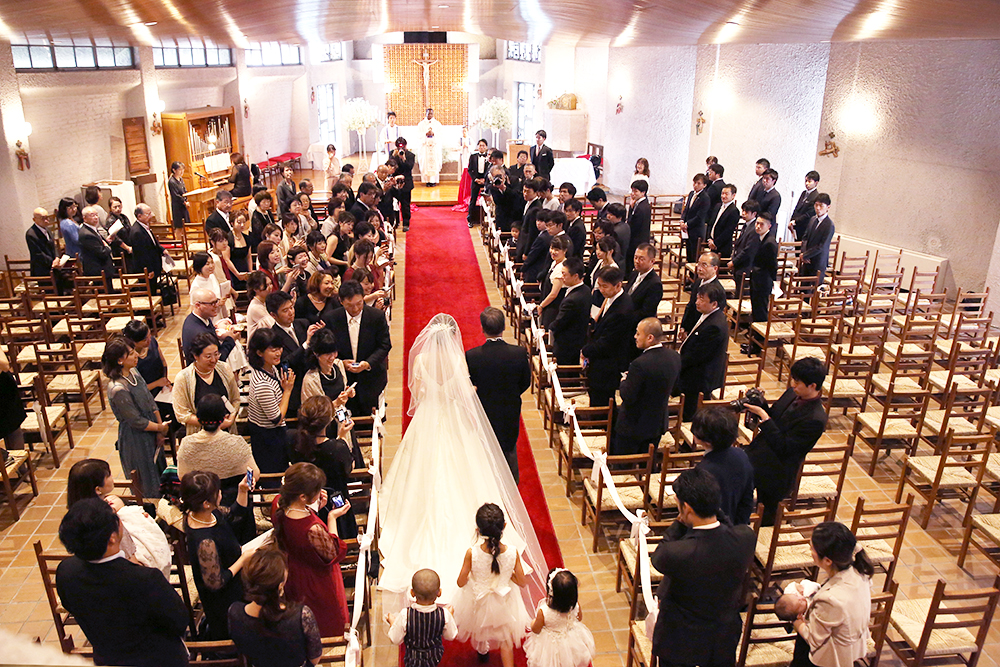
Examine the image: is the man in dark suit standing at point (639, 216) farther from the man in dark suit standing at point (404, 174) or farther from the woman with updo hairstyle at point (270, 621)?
the woman with updo hairstyle at point (270, 621)

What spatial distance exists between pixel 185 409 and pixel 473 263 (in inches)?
320

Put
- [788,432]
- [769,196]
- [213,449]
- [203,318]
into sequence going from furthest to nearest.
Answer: [769,196], [203,318], [788,432], [213,449]

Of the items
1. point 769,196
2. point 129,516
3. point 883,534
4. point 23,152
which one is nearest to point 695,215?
point 769,196

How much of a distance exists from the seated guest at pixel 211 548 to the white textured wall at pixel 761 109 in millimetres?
12419

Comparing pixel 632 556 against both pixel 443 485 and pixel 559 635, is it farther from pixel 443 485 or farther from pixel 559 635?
pixel 443 485

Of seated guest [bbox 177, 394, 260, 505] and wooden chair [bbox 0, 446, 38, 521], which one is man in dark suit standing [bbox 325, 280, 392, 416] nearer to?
seated guest [bbox 177, 394, 260, 505]

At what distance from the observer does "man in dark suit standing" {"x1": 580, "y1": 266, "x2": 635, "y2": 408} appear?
600 cm

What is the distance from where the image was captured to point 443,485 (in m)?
5.27

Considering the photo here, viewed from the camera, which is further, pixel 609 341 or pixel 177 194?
pixel 177 194

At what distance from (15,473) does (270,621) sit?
4.58 metres

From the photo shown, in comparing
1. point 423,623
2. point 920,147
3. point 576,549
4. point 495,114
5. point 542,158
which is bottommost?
point 576,549

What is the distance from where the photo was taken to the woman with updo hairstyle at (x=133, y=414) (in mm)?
4902

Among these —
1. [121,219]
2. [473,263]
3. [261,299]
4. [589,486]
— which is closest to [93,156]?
[121,219]

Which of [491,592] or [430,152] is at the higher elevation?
[430,152]
